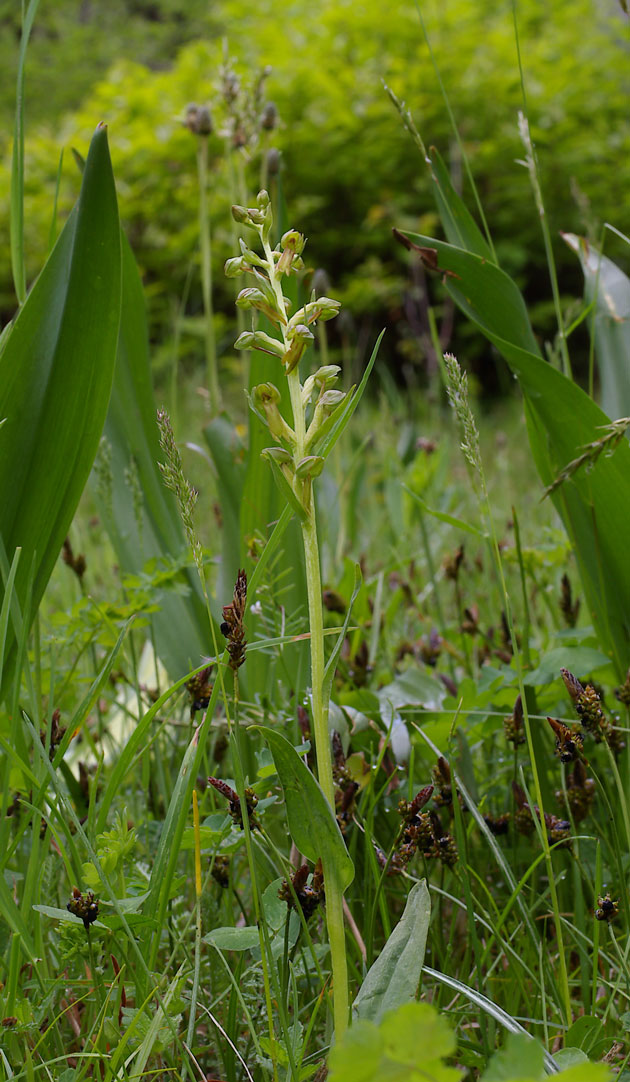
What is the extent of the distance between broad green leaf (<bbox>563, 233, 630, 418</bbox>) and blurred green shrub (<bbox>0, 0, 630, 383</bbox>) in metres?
4.35

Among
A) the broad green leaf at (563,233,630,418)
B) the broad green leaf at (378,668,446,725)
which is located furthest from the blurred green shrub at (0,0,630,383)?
the broad green leaf at (378,668,446,725)

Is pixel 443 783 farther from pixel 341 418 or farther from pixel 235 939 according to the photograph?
pixel 341 418

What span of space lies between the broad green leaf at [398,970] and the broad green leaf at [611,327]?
660 millimetres

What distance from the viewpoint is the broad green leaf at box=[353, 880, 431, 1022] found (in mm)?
463

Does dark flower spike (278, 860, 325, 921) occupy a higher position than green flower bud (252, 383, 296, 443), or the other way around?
green flower bud (252, 383, 296, 443)

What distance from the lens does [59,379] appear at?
29.4 inches

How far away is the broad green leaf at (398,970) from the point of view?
18.2 inches

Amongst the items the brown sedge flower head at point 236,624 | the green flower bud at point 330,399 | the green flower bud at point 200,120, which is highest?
the green flower bud at point 200,120

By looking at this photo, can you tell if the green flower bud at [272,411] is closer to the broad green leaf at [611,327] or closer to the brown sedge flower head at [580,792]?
the brown sedge flower head at [580,792]

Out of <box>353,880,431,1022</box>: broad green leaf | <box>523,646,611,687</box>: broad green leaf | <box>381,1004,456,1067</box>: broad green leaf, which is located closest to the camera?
<box>381,1004,456,1067</box>: broad green leaf

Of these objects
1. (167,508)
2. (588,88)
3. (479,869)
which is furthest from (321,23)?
(479,869)

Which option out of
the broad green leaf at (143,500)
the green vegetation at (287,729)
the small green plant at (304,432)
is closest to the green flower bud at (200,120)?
the green vegetation at (287,729)

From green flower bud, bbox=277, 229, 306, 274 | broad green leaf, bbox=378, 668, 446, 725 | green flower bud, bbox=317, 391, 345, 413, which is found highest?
green flower bud, bbox=277, 229, 306, 274

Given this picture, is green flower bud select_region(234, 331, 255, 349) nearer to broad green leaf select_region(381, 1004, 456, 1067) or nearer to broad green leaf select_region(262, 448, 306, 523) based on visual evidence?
broad green leaf select_region(262, 448, 306, 523)
